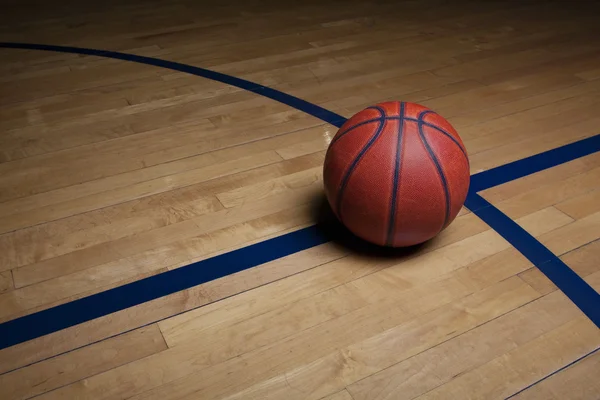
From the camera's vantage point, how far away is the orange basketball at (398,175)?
1.98m

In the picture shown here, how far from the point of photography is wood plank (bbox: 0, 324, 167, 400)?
5.75 feet

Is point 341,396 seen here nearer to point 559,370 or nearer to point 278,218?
point 559,370

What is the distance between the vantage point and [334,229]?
2346 mm

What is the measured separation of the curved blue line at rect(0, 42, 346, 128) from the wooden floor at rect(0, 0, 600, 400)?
70 mm

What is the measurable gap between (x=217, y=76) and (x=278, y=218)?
1.56m

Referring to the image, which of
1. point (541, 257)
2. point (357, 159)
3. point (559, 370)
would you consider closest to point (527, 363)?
point (559, 370)

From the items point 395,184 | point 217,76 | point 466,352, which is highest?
point 395,184

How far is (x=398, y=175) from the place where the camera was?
1.98 meters

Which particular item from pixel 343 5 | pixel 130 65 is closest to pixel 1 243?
pixel 130 65

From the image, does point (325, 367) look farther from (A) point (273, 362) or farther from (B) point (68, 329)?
(B) point (68, 329)

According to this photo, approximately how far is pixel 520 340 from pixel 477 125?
1.46 metres

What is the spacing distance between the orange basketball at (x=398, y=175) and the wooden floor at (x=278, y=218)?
7.4 inches

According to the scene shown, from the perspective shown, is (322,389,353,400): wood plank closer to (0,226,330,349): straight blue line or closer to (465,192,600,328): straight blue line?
(0,226,330,349): straight blue line

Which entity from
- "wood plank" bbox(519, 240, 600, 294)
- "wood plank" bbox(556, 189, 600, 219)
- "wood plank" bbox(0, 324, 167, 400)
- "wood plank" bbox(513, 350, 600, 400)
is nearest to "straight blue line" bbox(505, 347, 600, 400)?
"wood plank" bbox(513, 350, 600, 400)
